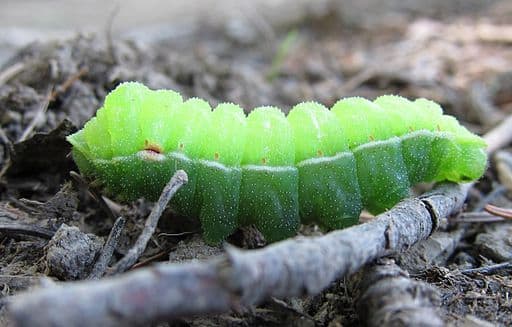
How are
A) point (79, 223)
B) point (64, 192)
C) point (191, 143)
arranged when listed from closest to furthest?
point (191, 143) → point (64, 192) → point (79, 223)

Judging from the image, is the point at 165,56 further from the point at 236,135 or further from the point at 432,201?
the point at 432,201

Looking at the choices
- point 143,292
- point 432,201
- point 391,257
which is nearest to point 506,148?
point 432,201

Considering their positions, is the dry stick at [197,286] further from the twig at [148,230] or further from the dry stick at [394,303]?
the twig at [148,230]

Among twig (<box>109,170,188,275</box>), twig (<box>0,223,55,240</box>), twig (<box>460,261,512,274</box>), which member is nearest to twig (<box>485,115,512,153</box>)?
twig (<box>460,261,512,274</box>)

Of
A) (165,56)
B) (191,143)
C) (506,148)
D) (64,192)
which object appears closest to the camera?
(191,143)

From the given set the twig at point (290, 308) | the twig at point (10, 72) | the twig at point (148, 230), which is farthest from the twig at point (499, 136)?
the twig at point (10, 72)

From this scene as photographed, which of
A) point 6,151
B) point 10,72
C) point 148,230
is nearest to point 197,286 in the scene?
point 148,230

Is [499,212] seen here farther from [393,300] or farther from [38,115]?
[38,115]
